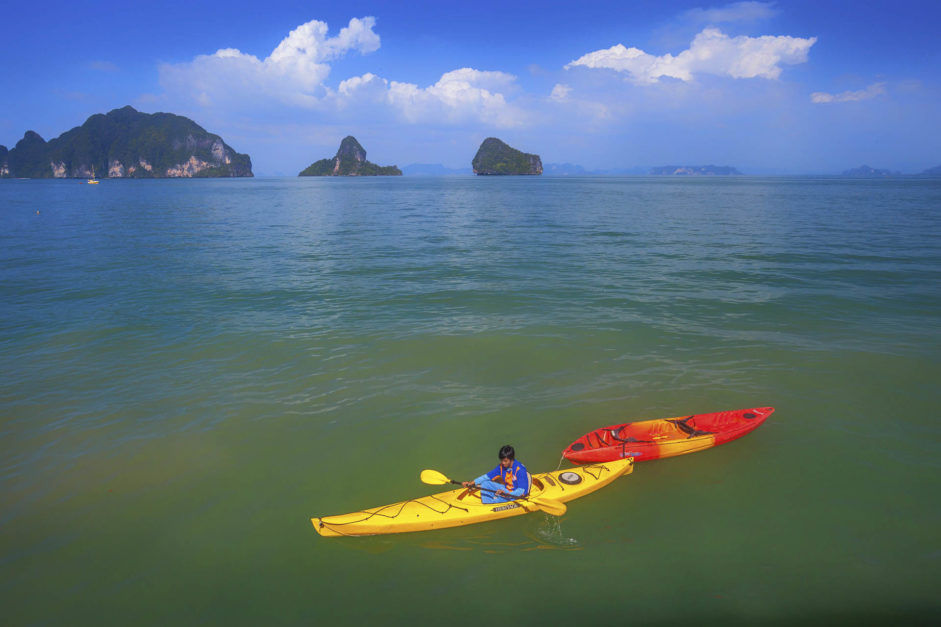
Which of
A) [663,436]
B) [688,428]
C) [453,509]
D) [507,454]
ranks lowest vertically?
[453,509]

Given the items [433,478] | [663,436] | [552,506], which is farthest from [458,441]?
[663,436]

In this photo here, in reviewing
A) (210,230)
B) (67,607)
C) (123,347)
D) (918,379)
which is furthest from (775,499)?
(210,230)

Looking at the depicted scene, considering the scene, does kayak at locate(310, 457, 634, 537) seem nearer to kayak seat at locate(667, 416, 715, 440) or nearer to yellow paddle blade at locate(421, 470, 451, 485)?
yellow paddle blade at locate(421, 470, 451, 485)

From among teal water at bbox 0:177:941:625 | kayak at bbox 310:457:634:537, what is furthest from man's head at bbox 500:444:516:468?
teal water at bbox 0:177:941:625

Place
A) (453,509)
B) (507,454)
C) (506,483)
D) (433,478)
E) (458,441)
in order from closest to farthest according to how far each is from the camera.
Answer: (453,509) < (507,454) < (506,483) < (433,478) < (458,441)

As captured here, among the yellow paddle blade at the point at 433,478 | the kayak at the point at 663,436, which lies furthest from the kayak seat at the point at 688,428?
the yellow paddle blade at the point at 433,478

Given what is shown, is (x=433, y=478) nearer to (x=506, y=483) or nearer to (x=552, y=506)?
(x=506, y=483)

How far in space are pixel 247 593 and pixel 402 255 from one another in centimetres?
2660

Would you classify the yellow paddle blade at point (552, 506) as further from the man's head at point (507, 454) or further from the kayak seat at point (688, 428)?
the kayak seat at point (688, 428)

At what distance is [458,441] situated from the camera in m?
11.3

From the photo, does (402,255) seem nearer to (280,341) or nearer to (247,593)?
(280,341)

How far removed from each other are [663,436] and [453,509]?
521 centimetres

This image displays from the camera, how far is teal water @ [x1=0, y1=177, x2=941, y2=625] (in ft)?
24.3

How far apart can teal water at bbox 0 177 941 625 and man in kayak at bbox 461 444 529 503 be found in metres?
0.55
